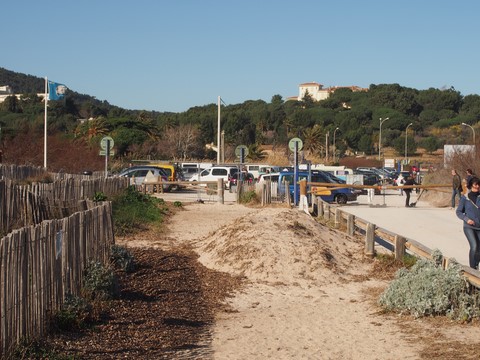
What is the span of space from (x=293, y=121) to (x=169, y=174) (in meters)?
78.6

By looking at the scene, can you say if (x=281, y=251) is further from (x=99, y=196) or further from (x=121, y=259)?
(x=99, y=196)

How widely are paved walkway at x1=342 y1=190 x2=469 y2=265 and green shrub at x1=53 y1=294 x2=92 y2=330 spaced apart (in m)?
9.17

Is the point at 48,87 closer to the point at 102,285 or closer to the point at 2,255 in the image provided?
the point at 102,285

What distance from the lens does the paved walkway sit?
20.0 metres

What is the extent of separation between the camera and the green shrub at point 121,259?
559 inches

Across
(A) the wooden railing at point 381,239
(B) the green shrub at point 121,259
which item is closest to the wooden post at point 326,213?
(A) the wooden railing at point 381,239

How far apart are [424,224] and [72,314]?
18909 millimetres

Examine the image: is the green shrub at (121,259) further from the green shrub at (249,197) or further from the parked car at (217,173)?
the parked car at (217,173)

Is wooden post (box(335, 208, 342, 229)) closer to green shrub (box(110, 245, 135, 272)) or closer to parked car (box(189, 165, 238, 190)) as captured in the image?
green shrub (box(110, 245, 135, 272))

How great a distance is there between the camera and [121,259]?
14.3 metres

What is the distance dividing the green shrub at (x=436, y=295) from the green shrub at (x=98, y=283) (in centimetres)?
393

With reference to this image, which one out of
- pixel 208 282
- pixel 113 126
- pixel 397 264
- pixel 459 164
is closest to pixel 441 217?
pixel 459 164

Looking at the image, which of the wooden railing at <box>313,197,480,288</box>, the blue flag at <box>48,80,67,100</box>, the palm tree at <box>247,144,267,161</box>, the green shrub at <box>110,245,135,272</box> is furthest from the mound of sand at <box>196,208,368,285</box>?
the palm tree at <box>247,144,267,161</box>

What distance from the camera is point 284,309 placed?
12.1 m
